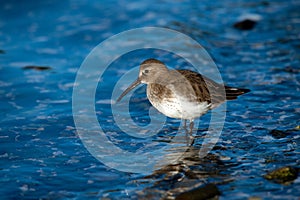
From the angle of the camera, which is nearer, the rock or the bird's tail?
the rock

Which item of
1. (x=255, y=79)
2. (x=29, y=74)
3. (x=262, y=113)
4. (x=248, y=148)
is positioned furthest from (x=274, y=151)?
(x=29, y=74)

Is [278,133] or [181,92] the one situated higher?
[181,92]

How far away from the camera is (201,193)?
5.70 m

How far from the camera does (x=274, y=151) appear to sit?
22.7 ft

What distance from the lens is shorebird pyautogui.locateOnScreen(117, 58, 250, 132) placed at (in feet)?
22.9

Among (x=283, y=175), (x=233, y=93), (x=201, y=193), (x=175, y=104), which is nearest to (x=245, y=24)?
(x=233, y=93)

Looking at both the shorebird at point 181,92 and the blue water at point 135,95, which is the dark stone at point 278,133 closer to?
the blue water at point 135,95

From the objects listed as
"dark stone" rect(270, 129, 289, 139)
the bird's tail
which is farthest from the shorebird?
"dark stone" rect(270, 129, 289, 139)

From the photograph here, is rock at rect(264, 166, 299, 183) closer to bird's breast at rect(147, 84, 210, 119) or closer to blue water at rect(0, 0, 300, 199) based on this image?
blue water at rect(0, 0, 300, 199)

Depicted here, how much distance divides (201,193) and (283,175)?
3.66 ft

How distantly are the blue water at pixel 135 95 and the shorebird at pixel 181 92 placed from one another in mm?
643

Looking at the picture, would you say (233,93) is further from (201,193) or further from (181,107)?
(201,193)

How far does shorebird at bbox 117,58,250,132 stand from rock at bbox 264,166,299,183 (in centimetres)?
152

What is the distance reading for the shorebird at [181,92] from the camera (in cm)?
699
